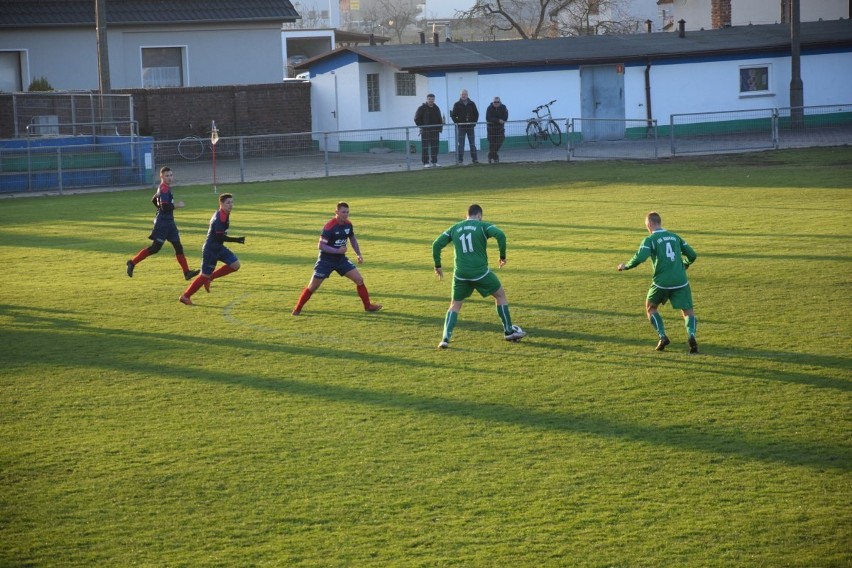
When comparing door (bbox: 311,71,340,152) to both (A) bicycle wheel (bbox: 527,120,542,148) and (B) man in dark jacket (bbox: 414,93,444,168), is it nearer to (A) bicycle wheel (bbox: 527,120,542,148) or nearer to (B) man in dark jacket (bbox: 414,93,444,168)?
(A) bicycle wheel (bbox: 527,120,542,148)

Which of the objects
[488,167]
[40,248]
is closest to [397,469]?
[40,248]

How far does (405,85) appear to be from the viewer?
130 ft

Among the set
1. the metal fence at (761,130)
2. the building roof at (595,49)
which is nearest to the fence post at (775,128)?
the metal fence at (761,130)

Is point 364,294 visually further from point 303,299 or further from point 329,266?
point 303,299

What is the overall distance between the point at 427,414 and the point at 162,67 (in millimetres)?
36063

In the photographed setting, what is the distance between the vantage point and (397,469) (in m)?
8.62

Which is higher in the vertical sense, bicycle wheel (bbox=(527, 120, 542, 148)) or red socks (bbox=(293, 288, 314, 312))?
bicycle wheel (bbox=(527, 120, 542, 148))

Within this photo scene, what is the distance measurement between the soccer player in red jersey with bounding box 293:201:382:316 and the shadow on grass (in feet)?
5.10

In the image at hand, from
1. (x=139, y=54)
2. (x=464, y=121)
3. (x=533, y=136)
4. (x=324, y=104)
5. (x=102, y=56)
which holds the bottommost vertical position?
(x=533, y=136)

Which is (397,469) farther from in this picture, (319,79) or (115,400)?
(319,79)

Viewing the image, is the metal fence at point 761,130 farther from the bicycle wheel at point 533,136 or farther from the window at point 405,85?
the window at point 405,85

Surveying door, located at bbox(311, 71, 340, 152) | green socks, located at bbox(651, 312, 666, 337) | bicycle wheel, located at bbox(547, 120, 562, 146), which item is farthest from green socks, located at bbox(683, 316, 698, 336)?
door, located at bbox(311, 71, 340, 152)

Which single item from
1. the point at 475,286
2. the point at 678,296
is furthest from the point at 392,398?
the point at 678,296

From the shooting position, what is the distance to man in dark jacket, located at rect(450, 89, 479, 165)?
1309 inches
